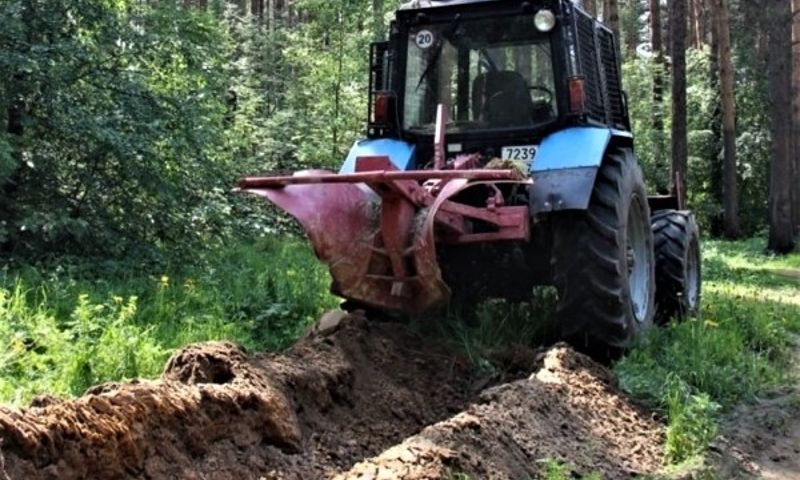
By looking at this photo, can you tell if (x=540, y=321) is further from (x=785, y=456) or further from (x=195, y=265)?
(x=195, y=265)

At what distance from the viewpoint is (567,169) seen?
5.36m

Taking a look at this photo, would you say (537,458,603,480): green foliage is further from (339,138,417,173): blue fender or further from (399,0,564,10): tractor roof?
(399,0,564,10): tractor roof

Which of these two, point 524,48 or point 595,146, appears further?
point 524,48

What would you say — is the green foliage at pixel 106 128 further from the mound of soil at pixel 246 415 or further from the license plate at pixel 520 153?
the mound of soil at pixel 246 415

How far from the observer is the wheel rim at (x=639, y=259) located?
6.29 meters

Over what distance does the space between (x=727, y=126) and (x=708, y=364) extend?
55.1 feet

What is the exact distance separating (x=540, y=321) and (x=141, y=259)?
Result: 4.00 m

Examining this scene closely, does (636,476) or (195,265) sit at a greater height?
(195,265)

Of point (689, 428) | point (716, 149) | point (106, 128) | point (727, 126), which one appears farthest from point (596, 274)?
point (716, 149)

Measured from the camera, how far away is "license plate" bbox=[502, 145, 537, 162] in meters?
5.94

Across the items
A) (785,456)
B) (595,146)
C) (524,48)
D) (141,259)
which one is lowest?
(785,456)

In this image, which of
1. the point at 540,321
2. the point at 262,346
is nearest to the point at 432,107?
the point at 540,321

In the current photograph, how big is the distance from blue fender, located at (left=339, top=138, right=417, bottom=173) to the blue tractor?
0.02 metres

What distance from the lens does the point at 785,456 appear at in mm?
4297
